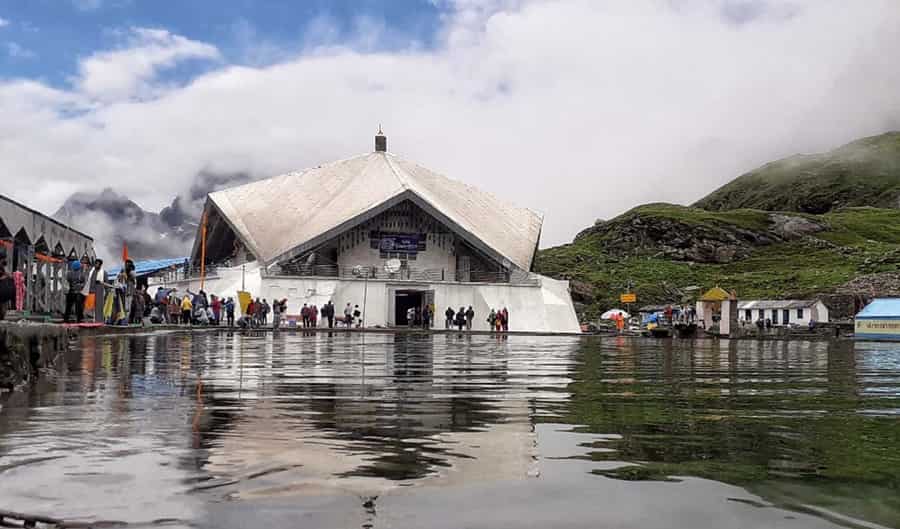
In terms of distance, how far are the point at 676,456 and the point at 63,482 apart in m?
2.05

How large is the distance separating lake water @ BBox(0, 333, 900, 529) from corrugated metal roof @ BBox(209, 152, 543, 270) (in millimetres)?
39663

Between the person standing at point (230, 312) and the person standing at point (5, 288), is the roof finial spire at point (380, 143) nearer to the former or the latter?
the person standing at point (230, 312)

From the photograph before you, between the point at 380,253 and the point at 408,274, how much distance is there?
218 centimetres

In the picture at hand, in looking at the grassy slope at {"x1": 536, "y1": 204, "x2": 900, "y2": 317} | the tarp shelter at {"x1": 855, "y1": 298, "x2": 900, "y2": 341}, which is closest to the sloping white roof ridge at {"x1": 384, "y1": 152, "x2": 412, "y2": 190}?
the tarp shelter at {"x1": 855, "y1": 298, "x2": 900, "y2": 341}

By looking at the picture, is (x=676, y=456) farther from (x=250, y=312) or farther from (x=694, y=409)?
(x=250, y=312)

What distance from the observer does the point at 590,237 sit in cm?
12606

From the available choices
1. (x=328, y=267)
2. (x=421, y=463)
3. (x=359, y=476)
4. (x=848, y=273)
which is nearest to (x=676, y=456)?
(x=421, y=463)

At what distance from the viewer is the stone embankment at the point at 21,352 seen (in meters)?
5.62

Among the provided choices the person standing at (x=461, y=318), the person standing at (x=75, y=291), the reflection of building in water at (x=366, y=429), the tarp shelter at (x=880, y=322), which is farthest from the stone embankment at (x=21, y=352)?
the tarp shelter at (x=880, y=322)

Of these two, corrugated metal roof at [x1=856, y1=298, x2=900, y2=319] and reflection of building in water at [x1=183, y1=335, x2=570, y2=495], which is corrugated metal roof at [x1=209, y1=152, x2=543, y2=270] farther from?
reflection of building in water at [x1=183, y1=335, x2=570, y2=495]

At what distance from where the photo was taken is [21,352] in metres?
6.09

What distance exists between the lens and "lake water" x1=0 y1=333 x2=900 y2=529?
Result: 7.61 ft

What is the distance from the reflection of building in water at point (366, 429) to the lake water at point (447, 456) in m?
0.02

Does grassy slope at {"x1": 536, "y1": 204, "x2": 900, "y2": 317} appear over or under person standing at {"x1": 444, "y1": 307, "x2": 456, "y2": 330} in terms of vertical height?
over
